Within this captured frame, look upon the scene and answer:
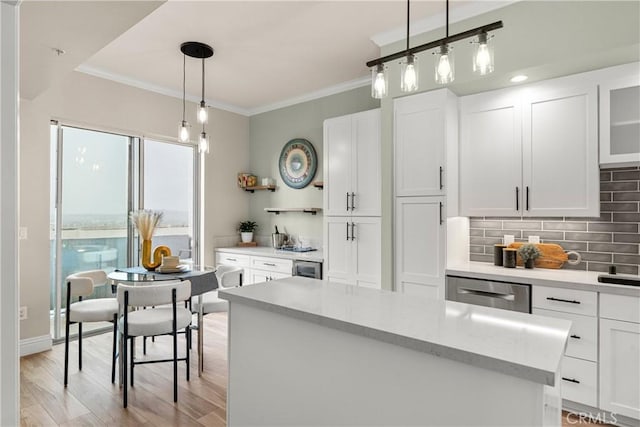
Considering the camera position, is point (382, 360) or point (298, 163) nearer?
point (382, 360)

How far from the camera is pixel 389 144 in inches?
125

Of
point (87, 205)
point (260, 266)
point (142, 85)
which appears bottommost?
point (260, 266)

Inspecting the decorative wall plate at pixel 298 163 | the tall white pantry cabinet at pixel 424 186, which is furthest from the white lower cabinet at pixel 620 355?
the decorative wall plate at pixel 298 163

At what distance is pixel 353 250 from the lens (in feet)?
12.0

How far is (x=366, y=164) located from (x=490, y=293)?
163 centimetres

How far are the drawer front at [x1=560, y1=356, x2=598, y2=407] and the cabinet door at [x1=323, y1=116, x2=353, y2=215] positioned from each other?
Result: 2.16 meters

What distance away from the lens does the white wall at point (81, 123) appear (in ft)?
11.2

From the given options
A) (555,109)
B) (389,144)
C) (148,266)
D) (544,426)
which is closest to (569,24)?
(555,109)

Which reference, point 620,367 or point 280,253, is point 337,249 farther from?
point 620,367

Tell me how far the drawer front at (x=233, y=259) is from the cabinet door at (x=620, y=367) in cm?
357

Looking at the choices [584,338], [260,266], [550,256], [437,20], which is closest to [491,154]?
[550,256]

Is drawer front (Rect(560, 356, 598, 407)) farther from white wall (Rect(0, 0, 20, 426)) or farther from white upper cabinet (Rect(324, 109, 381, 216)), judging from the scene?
white wall (Rect(0, 0, 20, 426))

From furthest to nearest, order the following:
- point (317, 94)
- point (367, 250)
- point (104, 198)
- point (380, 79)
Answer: point (317, 94), point (104, 198), point (367, 250), point (380, 79)

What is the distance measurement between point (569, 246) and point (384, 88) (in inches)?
85.9
